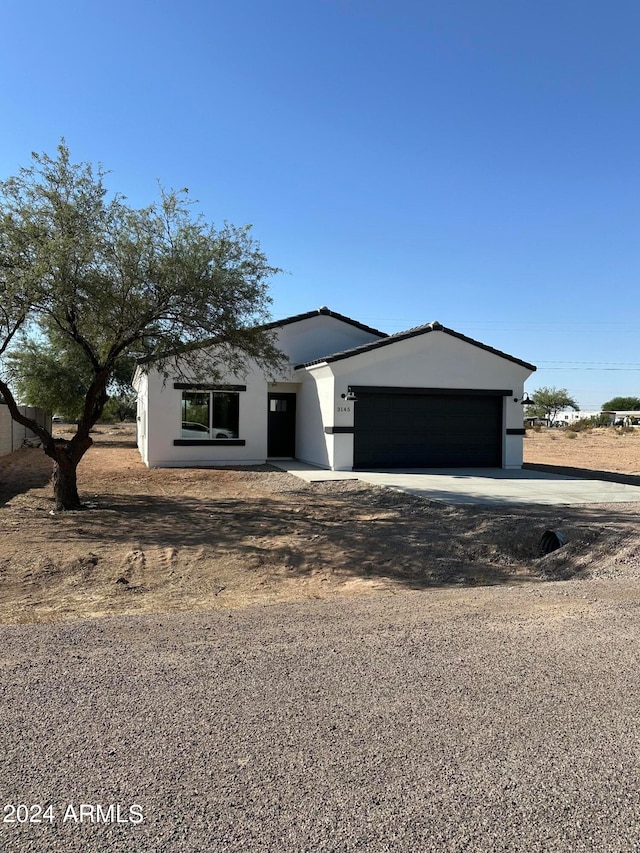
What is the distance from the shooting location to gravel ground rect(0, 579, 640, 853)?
2.47 meters

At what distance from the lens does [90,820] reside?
2.52m

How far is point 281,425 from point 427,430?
5669 mm

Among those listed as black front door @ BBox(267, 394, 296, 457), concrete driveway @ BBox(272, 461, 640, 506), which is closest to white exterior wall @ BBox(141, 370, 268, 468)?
black front door @ BBox(267, 394, 296, 457)

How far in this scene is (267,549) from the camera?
9.08 metres

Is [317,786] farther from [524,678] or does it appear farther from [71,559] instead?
[71,559]

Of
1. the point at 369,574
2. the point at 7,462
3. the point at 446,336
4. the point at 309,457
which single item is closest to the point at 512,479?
the point at 446,336

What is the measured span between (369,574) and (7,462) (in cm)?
1778

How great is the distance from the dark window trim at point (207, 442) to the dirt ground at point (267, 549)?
19.4ft

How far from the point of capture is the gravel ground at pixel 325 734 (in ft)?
8.12

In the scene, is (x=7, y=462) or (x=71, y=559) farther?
(x=7, y=462)

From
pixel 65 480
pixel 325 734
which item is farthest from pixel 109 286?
pixel 325 734

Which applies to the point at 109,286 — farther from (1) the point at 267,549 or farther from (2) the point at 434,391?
(2) the point at 434,391

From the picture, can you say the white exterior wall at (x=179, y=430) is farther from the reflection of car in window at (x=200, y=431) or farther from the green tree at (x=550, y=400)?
the green tree at (x=550, y=400)

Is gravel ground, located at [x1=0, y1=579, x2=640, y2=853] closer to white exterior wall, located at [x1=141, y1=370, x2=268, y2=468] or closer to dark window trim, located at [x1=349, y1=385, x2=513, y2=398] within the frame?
dark window trim, located at [x1=349, y1=385, x2=513, y2=398]
